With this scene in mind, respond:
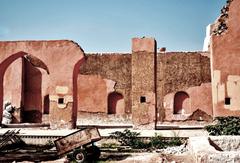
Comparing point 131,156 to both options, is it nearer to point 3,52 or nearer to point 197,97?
point 3,52

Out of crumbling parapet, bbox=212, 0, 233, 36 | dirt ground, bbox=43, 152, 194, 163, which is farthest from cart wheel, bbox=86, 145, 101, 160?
crumbling parapet, bbox=212, 0, 233, 36

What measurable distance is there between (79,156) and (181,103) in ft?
51.0

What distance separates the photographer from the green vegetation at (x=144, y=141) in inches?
473

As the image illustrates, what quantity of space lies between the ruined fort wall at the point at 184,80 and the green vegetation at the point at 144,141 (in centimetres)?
1094

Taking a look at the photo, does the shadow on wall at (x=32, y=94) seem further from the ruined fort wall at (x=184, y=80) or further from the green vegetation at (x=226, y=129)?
the green vegetation at (x=226, y=129)

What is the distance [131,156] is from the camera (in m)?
9.99

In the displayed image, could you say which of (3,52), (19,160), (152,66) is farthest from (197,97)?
(19,160)

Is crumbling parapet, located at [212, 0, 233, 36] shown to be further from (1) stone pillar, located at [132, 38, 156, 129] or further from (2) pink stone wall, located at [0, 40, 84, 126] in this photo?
(2) pink stone wall, located at [0, 40, 84, 126]

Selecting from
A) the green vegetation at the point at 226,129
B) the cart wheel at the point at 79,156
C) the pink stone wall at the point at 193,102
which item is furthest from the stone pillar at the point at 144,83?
the cart wheel at the point at 79,156

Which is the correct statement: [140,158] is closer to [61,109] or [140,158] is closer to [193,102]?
[61,109]

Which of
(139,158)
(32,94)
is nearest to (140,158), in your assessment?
(139,158)

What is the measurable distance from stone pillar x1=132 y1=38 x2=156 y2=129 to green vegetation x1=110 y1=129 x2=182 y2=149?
3.73 m

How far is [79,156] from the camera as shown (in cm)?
896

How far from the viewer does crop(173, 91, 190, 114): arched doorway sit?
23578 mm
